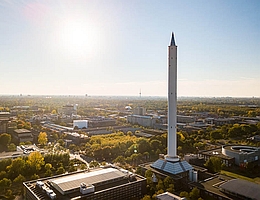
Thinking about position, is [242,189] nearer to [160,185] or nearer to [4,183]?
[160,185]

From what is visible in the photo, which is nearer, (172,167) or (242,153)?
(172,167)

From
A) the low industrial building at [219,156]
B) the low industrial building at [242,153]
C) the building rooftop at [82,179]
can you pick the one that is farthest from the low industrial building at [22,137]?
the low industrial building at [242,153]

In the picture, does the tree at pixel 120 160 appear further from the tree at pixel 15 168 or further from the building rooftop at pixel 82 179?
the tree at pixel 15 168

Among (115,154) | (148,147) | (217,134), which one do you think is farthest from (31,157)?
(217,134)

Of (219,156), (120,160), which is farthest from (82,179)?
(219,156)

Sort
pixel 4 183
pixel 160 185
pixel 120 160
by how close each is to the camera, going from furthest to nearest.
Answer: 1. pixel 120 160
2. pixel 4 183
3. pixel 160 185

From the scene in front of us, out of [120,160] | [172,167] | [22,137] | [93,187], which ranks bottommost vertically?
[120,160]

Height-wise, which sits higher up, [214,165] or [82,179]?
[82,179]

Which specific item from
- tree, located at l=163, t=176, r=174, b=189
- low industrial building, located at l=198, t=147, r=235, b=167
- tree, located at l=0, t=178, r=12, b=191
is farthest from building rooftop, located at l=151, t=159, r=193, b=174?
tree, located at l=0, t=178, r=12, b=191

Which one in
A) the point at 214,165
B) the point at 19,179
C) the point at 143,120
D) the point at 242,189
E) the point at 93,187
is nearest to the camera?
the point at 93,187

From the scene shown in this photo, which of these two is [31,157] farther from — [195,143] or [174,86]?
[195,143]
